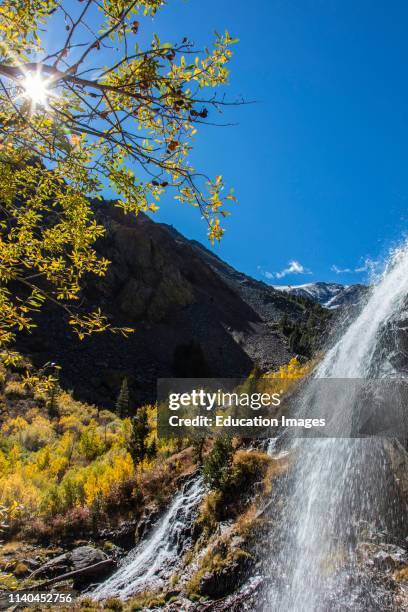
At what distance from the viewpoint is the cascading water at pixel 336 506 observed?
6609 millimetres

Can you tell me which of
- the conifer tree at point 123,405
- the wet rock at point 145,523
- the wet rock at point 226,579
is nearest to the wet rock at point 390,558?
the wet rock at point 226,579

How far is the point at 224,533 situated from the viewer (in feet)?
28.8

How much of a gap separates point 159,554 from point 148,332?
41062mm

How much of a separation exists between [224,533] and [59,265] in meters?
7.89

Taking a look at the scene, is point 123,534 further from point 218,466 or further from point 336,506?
point 336,506

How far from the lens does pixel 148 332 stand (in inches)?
1991

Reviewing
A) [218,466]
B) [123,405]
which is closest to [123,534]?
[218,466]

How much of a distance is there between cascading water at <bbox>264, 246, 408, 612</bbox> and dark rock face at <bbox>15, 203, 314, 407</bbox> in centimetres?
2654

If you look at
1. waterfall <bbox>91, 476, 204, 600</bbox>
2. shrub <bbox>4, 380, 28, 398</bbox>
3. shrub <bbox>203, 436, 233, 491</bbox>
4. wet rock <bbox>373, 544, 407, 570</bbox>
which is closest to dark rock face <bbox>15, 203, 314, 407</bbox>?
shrub <bbox>4, 380, 28, 398</bbox>

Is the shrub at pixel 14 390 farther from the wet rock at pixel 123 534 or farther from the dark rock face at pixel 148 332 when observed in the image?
the wet rock at pixel 123 534

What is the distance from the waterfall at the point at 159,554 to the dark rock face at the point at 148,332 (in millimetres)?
22293

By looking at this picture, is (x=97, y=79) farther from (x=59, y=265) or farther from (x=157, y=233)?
(x=157, y=233)

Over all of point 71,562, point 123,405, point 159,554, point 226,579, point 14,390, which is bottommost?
point 71,562

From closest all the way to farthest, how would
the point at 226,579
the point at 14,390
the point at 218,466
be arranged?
the point at 226,579 < the point at 218,466 < the point at 14,390
